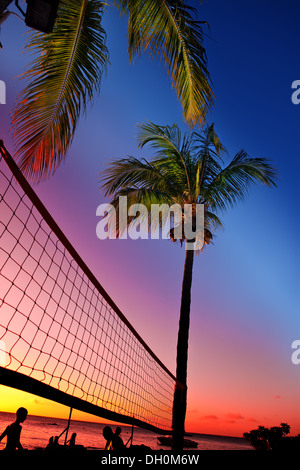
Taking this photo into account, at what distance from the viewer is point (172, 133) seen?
10.6 metres

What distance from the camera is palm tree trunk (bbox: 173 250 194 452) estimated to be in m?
7.66

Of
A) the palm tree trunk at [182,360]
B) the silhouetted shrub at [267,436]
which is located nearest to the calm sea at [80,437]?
the silhouetted shrub at [267,436]

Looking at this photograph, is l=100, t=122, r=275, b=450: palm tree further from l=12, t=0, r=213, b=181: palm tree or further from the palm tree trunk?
l=12, t=0, r=213, b=181: palm tree

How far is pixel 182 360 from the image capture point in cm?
848

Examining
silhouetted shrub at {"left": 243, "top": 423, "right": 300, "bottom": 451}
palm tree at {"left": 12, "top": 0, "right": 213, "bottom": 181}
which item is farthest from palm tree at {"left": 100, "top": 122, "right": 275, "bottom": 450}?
silhouetted shrub at {"left": 243, "top": 423, "right": 300, "bottom": 451}

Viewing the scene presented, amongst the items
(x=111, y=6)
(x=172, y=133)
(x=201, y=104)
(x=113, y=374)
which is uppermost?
(x=172, y=133)

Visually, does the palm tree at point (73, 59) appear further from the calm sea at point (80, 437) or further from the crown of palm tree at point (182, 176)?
the calm sea at point (80, 437)

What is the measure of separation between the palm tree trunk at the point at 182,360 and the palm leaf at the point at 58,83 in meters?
5.20

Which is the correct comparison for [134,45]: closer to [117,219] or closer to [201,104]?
[201,104]

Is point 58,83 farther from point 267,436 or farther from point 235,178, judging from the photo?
point 267,436

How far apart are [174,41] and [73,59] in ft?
5.41

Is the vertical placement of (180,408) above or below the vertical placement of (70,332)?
below
